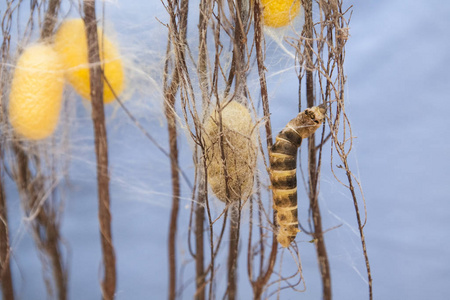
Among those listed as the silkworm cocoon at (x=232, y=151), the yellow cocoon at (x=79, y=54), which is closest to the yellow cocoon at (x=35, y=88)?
the yellow cocoon at (x=79, y=54)

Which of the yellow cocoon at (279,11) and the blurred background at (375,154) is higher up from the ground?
the yellow cocoon at (279,11)

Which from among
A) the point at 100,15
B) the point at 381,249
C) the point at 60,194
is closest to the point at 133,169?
the point at 60,194

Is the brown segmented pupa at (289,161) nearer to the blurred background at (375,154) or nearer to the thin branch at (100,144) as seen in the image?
the blurred background at (375,154)

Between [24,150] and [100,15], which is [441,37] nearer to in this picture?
[100,15]

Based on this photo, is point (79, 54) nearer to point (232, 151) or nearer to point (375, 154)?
point (232, 151)

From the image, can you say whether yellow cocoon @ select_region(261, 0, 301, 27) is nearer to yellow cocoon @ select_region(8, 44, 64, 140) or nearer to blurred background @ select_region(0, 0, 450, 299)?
blurred background @ select_region(0, 0, 450, 299)

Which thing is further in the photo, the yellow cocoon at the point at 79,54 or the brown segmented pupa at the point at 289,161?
the yellow cocoon at the point at 79,54

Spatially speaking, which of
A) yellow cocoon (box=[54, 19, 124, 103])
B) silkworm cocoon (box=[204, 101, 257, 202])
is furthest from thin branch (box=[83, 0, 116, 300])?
silkworm cocoon (box=[204, 101, 257, 202])
